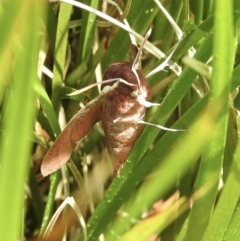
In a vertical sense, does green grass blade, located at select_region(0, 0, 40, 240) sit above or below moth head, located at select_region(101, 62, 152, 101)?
above

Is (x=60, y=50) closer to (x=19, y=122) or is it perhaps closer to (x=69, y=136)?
(x=69, y=136)

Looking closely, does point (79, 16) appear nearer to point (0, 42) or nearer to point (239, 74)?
point (239, 74)

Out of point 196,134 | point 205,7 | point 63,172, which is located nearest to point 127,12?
point 205,7

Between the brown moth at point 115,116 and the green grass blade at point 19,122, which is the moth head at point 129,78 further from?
the green grass blade at point 19,122

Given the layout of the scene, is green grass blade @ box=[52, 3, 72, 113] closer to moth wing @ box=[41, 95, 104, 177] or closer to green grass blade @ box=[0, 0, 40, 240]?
moth wing @ box=[41, 95, 104, 177]

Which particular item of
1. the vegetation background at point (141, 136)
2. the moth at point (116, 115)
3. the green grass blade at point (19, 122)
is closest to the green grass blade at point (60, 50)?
the vegetation background at point (141, 136)

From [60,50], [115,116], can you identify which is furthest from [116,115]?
[60,50]

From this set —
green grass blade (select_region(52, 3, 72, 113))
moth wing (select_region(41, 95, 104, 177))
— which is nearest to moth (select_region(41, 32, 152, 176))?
moth wing (select_region(41, 95, 104, 177))

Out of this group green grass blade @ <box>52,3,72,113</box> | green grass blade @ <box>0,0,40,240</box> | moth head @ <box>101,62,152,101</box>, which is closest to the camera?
green grass blade @ <box>0,0,40,240</box>
